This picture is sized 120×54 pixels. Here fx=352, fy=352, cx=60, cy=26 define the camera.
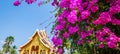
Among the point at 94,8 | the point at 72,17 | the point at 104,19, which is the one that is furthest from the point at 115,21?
the point at 72,17

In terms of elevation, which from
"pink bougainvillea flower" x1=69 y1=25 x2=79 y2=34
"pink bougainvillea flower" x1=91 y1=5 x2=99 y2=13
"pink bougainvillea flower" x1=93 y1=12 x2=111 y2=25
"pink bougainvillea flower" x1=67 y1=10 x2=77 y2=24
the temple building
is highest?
the temple building

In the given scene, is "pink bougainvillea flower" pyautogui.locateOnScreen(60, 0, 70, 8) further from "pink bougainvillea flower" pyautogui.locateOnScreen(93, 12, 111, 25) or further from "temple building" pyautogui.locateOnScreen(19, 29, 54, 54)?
"temple building" pyautogui.locateOnScreen(19, 29, 54, 54)

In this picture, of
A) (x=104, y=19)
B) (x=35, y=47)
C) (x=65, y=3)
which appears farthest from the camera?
(x=35, y=47)

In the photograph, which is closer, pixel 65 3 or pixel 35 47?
pixel 65 3

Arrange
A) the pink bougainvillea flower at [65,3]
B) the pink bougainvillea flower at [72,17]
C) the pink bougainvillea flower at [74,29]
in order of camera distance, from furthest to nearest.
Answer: the pink bougainvillea flower at [65,3] → the pink bougainvillea flower at [74,29] → the pink bougainvillea flower at [72,17]

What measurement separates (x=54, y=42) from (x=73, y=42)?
37cm

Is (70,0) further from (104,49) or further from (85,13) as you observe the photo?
(104,49)

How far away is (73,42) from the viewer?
6.13 meters

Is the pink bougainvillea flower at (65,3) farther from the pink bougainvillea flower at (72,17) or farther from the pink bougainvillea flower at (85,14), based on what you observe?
the pink bougainvillea flower at (85,14)

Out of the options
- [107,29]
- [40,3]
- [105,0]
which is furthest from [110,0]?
[40,3]

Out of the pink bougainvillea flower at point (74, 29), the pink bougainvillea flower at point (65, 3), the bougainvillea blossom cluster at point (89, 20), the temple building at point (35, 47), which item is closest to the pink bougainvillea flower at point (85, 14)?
the bougainvillea blossom cluster at point (89, 20)

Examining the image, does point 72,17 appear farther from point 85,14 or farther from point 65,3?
point 65,3

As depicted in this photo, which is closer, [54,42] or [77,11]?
[77,11]

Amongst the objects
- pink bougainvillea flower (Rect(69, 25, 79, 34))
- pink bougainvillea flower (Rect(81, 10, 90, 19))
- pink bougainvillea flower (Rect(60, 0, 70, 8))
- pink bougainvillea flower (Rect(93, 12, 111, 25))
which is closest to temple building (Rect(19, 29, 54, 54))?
pink bougainvillea flower (Rect(60, 0, 70, 8))
